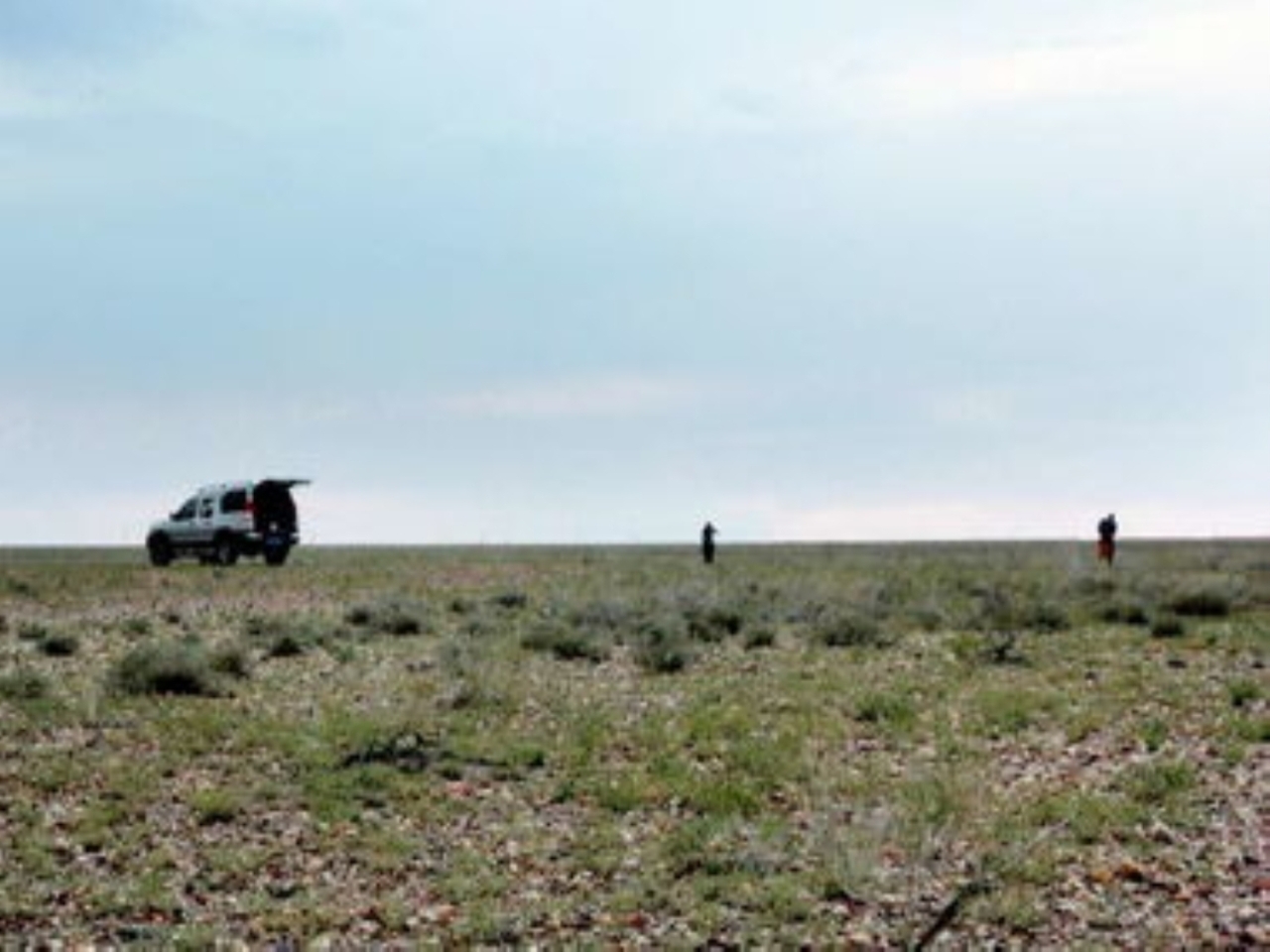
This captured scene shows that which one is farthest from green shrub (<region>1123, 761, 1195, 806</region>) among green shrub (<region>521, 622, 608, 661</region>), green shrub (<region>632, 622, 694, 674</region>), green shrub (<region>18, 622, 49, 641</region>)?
green shrub (<region>18, 622, 49, 641</region>)

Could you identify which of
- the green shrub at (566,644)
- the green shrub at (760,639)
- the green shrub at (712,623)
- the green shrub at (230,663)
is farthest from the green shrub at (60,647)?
the green shrub at (760,639)

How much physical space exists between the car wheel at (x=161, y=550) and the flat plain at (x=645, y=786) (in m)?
29.3

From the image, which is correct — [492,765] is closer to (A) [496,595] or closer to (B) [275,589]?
(A) [496,595]

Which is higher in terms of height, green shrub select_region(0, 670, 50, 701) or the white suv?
the white suv

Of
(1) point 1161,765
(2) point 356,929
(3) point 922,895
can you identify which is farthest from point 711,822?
(1) point 1161,765

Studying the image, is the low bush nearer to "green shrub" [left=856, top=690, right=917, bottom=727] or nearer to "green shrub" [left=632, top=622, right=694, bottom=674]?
"green shrub" [left=632, top=622, right=694, bottom=674]

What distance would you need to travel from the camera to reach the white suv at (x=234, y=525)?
59000mm

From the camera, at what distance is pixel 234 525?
194 feet

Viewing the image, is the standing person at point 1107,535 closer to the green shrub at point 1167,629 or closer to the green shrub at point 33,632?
the green shrub at point 1167,629

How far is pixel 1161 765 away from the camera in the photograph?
17500mm

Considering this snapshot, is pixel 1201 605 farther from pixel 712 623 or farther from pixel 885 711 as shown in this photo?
pixel 885 711

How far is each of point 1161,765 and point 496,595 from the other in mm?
27024

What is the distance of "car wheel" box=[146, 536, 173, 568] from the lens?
6134cm

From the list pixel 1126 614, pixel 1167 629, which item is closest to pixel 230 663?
pixel 1167 629
